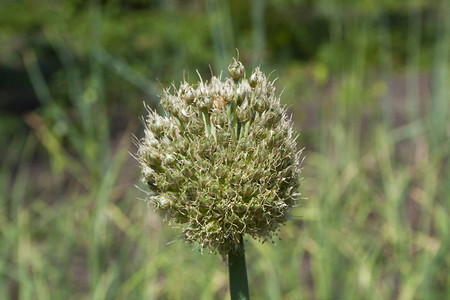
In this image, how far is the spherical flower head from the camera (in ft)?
3.69

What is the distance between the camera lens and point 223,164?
1.14 meters

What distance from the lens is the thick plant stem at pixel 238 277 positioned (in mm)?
1069

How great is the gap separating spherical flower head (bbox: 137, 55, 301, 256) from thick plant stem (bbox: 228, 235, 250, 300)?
0.8 inches

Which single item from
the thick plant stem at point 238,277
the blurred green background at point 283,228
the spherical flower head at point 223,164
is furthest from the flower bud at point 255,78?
the thick plant stem at point 238,277

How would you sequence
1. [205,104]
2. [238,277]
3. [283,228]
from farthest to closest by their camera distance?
[283,228] < [205,104] < [238,277]

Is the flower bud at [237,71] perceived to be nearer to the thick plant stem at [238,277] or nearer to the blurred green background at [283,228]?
the blurred green background at [283,228]

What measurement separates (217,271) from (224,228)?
1816 millimetres

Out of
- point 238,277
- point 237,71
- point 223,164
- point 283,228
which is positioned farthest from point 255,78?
point 283,228

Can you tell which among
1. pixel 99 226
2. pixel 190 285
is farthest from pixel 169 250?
pixel 99 226

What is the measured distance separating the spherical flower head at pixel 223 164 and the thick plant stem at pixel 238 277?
0.8 inches

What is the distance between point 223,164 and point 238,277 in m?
0.23

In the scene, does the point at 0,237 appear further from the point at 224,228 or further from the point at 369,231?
the point at 224,228

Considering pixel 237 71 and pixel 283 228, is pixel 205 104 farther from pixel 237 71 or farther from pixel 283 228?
pixel 283 228

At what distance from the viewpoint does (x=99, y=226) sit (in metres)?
2.51
